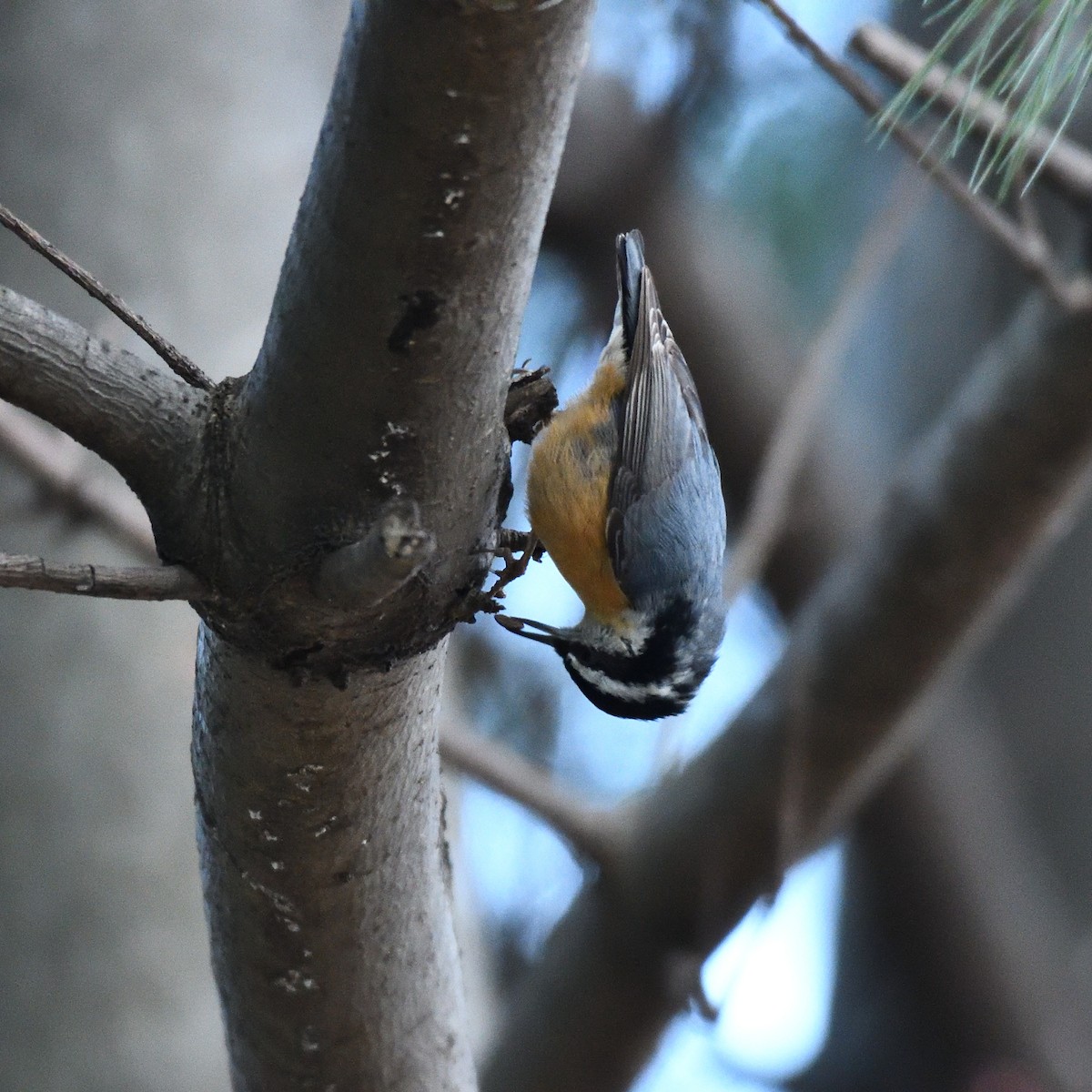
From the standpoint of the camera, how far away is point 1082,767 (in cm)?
416

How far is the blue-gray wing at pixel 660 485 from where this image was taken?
221 centimetres

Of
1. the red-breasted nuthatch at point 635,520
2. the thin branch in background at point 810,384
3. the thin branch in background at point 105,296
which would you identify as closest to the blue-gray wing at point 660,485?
the red-breasted nuthatch at point 635,520

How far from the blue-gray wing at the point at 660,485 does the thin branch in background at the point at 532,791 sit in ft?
1.55

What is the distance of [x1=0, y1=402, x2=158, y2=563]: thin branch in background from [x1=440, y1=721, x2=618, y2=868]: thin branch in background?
656 millimetres

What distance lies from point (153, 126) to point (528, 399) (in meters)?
1.49

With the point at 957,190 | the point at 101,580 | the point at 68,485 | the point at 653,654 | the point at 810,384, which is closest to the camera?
the point at 101,580

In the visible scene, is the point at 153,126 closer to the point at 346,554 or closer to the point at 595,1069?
the point at 346,554

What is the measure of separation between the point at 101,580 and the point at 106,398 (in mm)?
133

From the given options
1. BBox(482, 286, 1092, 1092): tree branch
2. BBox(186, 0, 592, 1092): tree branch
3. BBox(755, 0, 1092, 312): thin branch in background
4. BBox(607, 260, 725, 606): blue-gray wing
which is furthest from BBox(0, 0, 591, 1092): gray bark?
BBox(482, 286, 1092, 1092): tree branch

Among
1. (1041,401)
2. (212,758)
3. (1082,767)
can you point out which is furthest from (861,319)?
(212,758)

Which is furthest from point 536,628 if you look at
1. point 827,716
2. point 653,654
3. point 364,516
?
point 364,516

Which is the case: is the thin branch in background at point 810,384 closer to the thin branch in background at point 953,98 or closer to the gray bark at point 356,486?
the thin branch in background at point 953,98

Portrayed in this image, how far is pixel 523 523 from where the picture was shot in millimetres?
2963

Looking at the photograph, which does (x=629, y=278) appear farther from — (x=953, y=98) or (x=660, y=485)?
(x=953, y=98)
